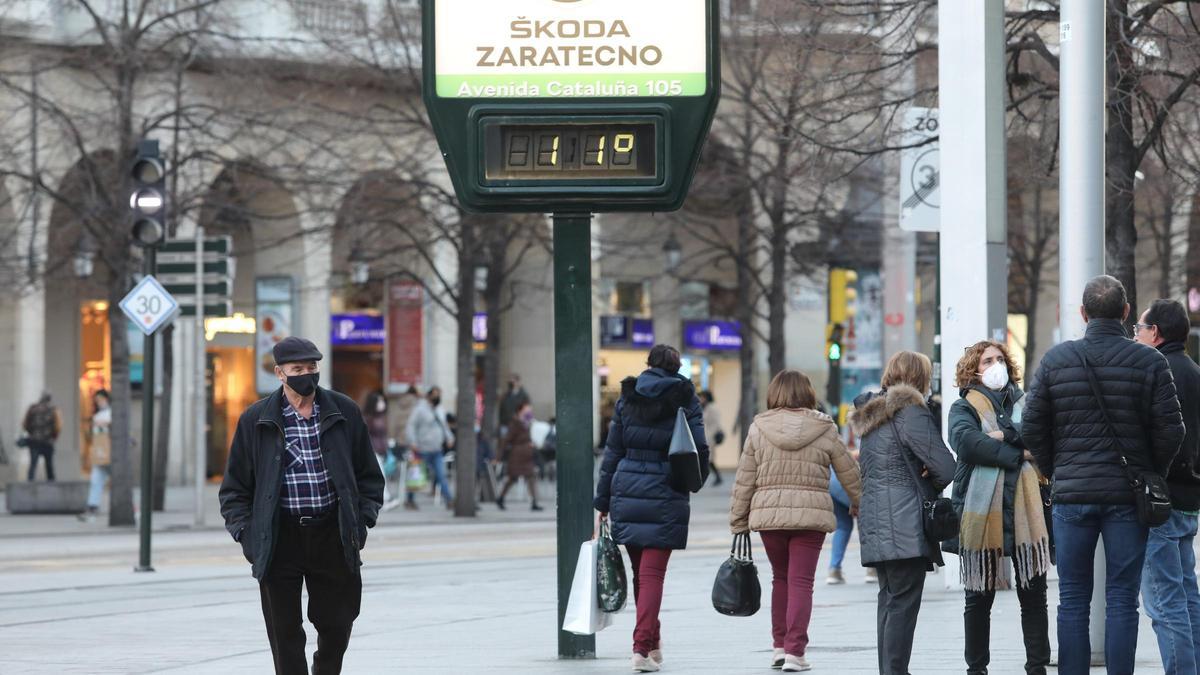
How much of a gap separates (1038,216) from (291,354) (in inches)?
1283

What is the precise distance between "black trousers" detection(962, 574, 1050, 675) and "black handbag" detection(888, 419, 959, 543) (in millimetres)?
319

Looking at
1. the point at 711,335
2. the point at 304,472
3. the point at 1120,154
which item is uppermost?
the point at 1120,154

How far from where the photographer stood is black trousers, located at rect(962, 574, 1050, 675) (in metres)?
9.84

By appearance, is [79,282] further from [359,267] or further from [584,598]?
[584,598]

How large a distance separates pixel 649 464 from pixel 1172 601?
10.7ft

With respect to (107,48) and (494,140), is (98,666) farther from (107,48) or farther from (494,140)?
(107,48)

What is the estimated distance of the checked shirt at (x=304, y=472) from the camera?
8508mm

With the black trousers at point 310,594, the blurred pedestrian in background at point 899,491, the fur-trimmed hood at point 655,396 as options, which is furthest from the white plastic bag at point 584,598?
the black trousers at point 310,594

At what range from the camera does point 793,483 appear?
36.4 ft

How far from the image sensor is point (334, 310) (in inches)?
1826

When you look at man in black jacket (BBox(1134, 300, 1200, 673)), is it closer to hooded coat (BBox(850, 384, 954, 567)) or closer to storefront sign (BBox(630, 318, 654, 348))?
hooded coat (BBox(850, 384, 954, 567))

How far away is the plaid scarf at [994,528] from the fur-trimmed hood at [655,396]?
6.93 feet

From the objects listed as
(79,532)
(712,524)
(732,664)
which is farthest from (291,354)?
(712,524)

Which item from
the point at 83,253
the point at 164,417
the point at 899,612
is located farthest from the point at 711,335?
the point at 899,612
